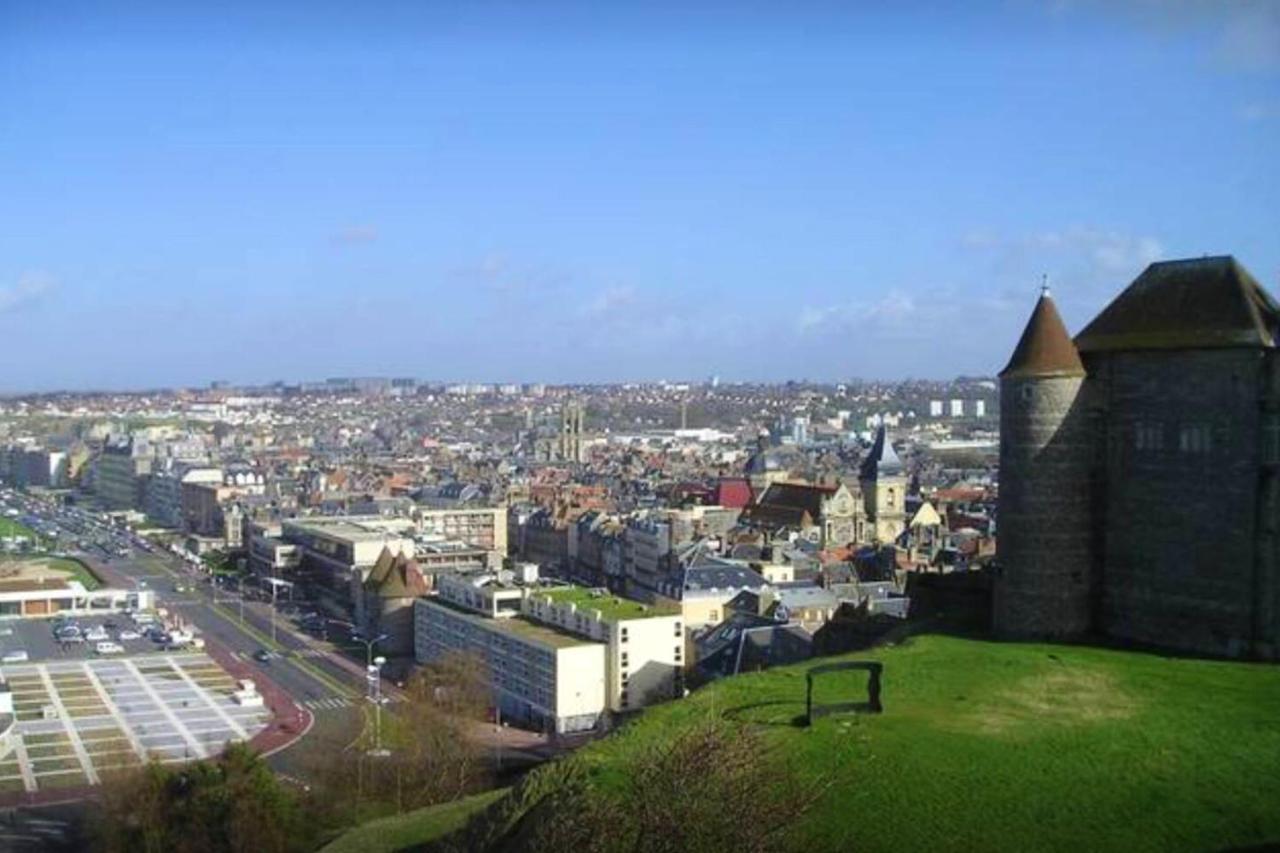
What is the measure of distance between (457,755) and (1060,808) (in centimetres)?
2211

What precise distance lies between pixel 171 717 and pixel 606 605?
1556cm

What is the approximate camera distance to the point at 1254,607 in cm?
2544

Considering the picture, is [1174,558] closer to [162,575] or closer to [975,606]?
[975,606]

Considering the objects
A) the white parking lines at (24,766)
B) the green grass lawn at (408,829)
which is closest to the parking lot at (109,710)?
the white parking lines at (24,766)

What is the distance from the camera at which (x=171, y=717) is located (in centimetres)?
4888

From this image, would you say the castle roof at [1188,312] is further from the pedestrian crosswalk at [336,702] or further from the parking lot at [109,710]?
the pedestrian crosswalk at [336,702]

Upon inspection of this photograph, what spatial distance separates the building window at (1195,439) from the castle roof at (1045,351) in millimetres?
2300

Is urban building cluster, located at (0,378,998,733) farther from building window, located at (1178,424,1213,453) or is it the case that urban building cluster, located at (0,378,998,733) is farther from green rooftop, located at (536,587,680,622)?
building window, located at (1178,424,1213,453)

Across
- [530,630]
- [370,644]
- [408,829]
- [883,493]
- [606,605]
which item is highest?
[883,493]

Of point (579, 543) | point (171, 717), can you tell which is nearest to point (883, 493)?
point (579, 543)

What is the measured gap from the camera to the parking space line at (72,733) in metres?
41.8

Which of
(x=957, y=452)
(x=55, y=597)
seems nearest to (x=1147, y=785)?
(x=55, y=597)

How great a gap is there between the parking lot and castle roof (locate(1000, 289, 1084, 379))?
23.7 meters

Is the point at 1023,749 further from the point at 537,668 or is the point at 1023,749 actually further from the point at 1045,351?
the point at 537,668
